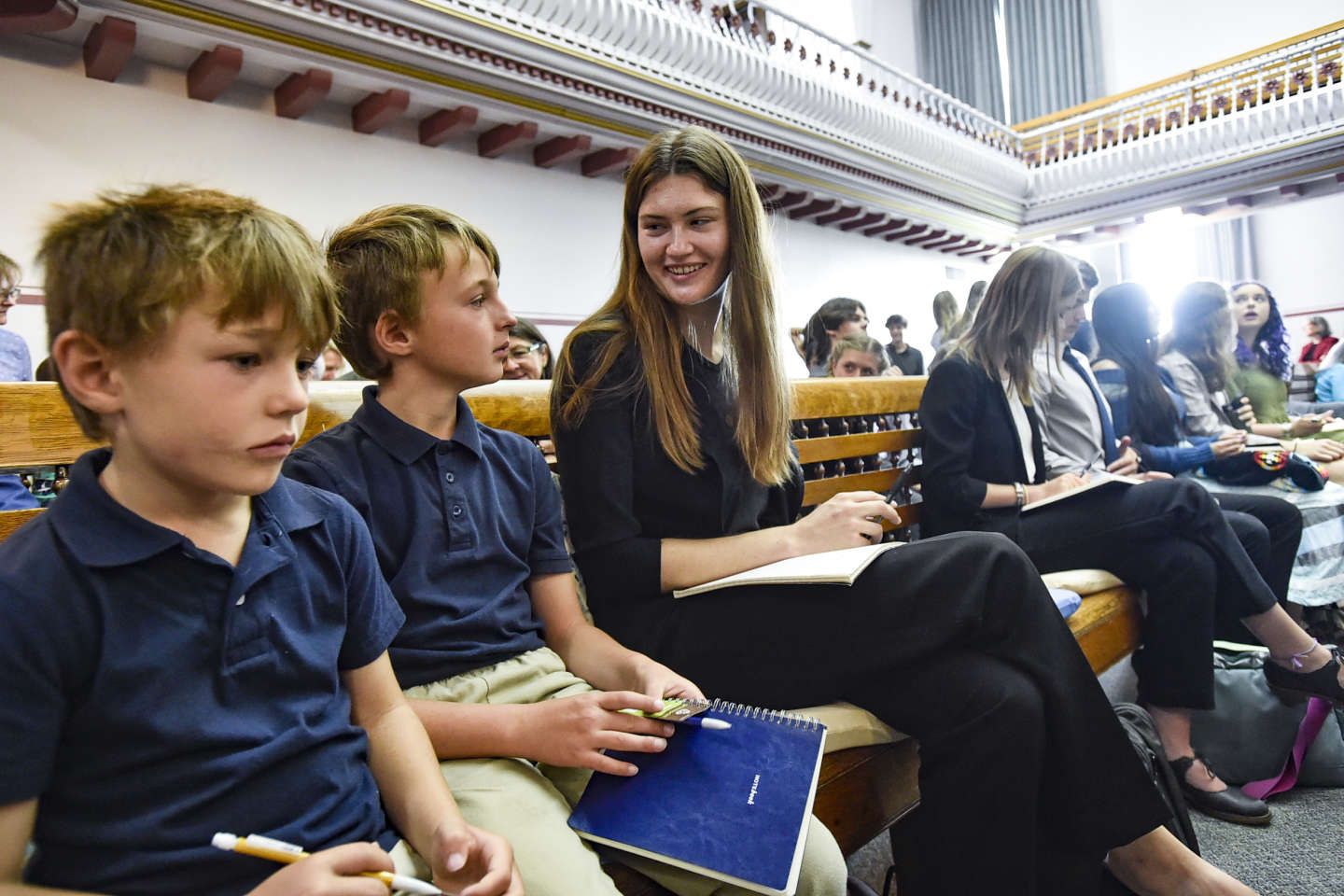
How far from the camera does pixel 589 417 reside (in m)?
1.34

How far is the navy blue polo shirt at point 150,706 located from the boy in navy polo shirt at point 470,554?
0.21 metres

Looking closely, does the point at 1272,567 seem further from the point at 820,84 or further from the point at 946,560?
the point at 820,84

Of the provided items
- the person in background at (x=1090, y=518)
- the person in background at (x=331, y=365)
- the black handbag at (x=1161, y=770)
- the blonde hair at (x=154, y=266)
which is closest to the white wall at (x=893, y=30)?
the person in background at (x=331, y=365)

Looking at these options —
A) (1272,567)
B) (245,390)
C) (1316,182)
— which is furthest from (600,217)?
(1316,182)

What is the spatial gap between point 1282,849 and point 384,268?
2130mm

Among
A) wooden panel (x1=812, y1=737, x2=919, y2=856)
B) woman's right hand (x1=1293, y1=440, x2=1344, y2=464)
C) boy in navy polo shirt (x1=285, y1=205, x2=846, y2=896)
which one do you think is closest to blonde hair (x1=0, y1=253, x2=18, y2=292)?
boy in navy polo shirt (x1=285, y1=205, x2=846, y2=896)

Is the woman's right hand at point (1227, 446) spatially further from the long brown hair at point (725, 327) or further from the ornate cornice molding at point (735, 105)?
the long brown hair at point (725, 327)

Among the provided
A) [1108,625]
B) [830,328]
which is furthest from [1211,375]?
[1108,625]

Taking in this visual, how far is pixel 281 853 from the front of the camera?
0.63 meters

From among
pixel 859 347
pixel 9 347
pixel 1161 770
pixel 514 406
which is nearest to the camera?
pixel 514 406

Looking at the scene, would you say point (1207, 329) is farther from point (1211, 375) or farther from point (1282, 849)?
point (1282, 849)

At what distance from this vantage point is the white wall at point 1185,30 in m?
11.4

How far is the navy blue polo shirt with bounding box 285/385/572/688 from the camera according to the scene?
1.04 metres

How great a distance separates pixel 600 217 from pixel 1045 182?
6.66 m
